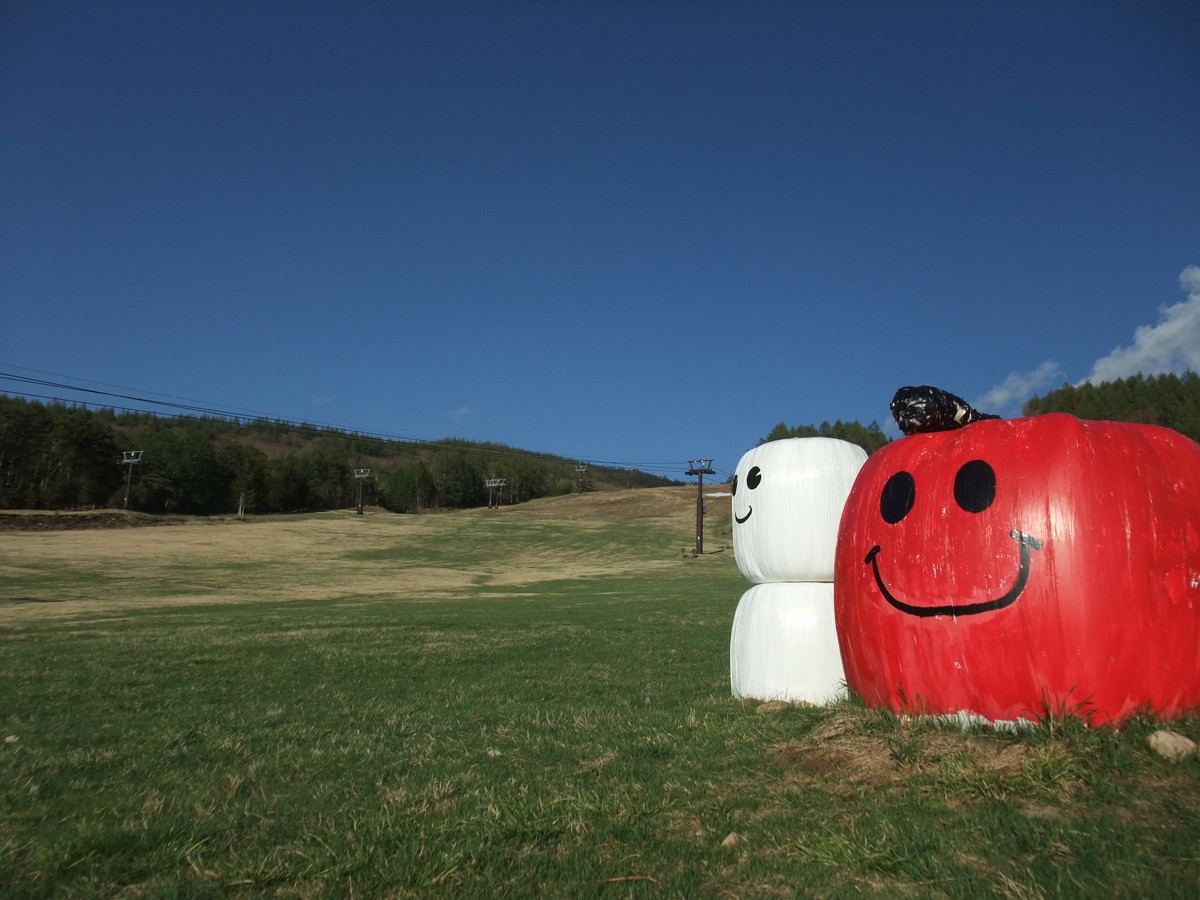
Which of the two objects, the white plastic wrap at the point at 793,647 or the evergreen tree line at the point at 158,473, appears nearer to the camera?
the white plastic wrap at the point at 793,647

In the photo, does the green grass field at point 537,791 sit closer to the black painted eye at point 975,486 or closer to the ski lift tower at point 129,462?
the black painted eye at point 975,486

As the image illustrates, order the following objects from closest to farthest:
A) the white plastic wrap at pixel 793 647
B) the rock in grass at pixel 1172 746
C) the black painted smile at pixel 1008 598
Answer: the rock in grass at pixel 1172 746
the black painted smile at pixel 1008 598
the white plastic wrap at pixel 793 647

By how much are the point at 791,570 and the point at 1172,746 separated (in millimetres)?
3466

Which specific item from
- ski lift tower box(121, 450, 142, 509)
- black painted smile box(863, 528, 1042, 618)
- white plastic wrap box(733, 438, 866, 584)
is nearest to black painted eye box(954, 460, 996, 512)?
black painted smile box(863, 528, 1042, 618)

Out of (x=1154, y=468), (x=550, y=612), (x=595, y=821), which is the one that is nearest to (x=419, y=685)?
(x=595, y=821)

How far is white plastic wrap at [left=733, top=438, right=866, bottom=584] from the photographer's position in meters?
7.41

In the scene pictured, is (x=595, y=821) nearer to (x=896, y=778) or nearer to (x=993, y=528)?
(x=896, y=778)

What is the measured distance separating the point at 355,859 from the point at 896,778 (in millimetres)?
3051

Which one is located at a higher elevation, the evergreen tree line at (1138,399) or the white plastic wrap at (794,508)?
the evergreen tree line at (1138,399)

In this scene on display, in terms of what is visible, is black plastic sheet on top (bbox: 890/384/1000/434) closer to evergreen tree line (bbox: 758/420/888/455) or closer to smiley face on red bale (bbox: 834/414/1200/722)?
smiley face on red bale (bbox: 834/414/1200/722)

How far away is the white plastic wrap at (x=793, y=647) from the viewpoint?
23.4ft

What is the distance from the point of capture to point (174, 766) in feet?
19.5

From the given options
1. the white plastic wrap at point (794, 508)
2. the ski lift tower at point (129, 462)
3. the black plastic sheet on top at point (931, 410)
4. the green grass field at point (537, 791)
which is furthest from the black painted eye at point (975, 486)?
the ski lift tower at point (129, 462)

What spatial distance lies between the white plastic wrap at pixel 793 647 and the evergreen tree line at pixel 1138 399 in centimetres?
8414
